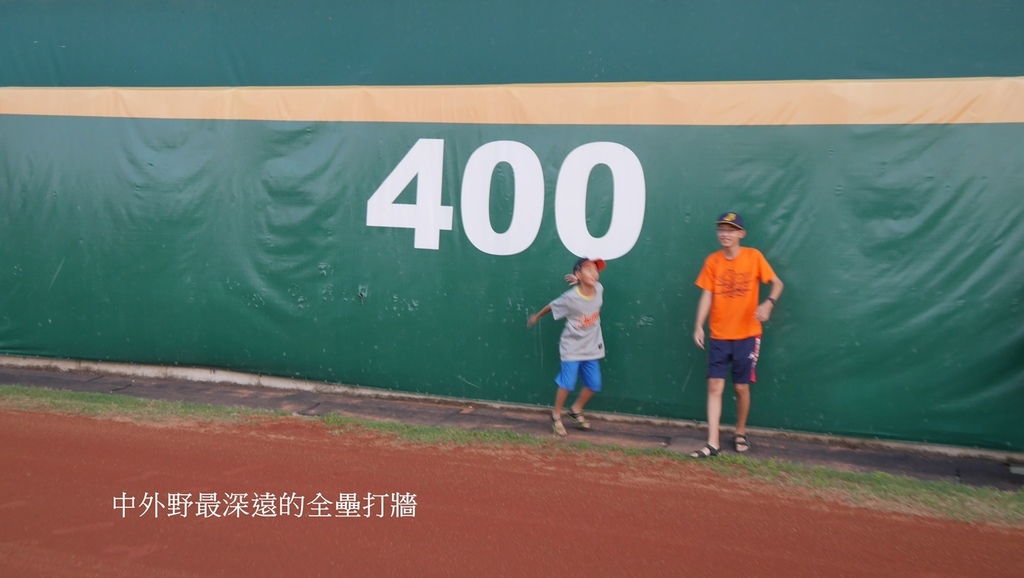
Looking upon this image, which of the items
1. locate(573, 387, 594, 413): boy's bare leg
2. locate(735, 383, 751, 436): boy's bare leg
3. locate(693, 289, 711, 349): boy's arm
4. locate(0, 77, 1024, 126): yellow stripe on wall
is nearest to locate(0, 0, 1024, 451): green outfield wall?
locate(0, 77, 1024, 126): yellow stripe on wall

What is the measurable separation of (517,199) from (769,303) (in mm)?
2241

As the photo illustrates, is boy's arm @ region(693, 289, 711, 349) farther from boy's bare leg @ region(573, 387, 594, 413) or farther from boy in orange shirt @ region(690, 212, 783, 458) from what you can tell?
boy's bare leg @ region(573, 387, 594, 413)

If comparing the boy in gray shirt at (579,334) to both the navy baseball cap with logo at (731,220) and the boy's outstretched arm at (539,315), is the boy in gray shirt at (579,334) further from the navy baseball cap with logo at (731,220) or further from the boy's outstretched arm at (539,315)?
the navy baseball cap with logo at (731,220)

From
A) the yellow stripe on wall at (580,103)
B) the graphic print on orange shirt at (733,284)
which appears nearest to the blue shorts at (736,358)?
the graphic print on orange shirt at (733,284)

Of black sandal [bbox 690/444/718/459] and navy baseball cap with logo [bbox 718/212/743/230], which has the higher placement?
navy baseball cap with logo [bbox 718/212/743/230]

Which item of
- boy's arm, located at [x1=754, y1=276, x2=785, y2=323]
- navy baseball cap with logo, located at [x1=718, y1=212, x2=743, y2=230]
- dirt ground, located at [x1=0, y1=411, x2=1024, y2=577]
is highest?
navy baseball cap with logo, located at [x1=718, y1=212, x2=743, y2=230]

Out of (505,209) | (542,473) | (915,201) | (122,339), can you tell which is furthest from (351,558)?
(122,339)

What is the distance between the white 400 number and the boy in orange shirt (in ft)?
3.04

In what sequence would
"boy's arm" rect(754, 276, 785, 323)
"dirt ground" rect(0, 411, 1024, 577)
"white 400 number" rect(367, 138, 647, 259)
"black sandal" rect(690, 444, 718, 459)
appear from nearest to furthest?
"dirt ground" rect(0, 411, 1024, 577) → "boy's arm" rect(754, 276, 785, 323) → "black sandal" rect(690, 444, 718, 459) → "white 400 number" rect(367, 138, 647, 259)

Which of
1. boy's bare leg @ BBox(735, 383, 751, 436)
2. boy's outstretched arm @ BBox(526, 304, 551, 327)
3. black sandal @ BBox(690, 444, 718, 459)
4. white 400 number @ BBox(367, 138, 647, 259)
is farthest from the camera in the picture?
white 400 number @ BBox(367, 138, 647, 259)

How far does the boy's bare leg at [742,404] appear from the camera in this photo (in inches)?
244

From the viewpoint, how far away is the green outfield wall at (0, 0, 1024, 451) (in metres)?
6.21

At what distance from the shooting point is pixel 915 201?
6.22 meters

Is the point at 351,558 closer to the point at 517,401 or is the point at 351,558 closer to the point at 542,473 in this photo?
the point at 542,473
